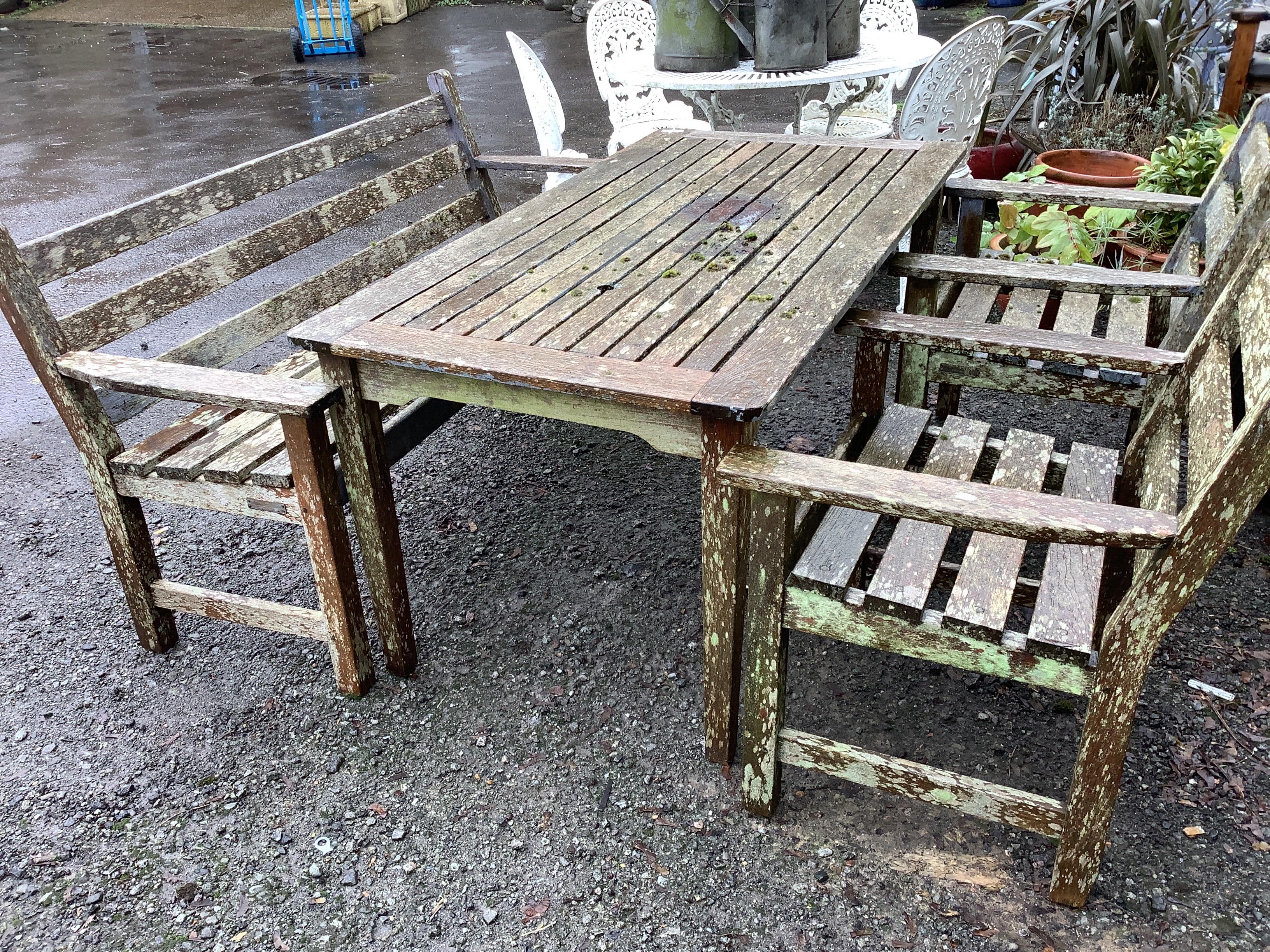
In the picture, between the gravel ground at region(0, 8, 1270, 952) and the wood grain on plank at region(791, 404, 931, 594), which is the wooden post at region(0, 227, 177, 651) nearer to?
the gravel ground at region(0, 8, 1270, 952)

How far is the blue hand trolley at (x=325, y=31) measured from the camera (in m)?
9.70

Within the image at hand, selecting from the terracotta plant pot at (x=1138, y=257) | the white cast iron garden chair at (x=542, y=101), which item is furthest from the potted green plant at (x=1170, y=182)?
the white cast iron garden chair at (x=542, y=101)

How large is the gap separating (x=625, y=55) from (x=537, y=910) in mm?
4216

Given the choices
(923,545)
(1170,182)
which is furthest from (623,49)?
(923,545)

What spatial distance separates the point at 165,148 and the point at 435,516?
A: 5439mm

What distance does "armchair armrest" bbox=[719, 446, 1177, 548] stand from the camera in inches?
57.3

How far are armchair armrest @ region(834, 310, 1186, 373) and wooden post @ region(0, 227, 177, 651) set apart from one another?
1749 mm

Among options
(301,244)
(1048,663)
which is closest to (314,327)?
(301,244)

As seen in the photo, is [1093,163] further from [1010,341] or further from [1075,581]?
[1075,581]

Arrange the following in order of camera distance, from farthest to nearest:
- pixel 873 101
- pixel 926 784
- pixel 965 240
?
1. pixel 873 101
2. pixel 965 240
3. pixel 926 784

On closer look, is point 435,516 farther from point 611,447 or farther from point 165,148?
point 165,148

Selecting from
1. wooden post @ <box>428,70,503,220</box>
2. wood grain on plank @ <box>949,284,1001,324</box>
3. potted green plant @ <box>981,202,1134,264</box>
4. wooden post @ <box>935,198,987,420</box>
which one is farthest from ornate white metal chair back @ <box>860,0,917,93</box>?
wooden post @ <box>428,70,503,220</box>

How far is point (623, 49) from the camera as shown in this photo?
4.92m

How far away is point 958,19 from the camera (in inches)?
375
